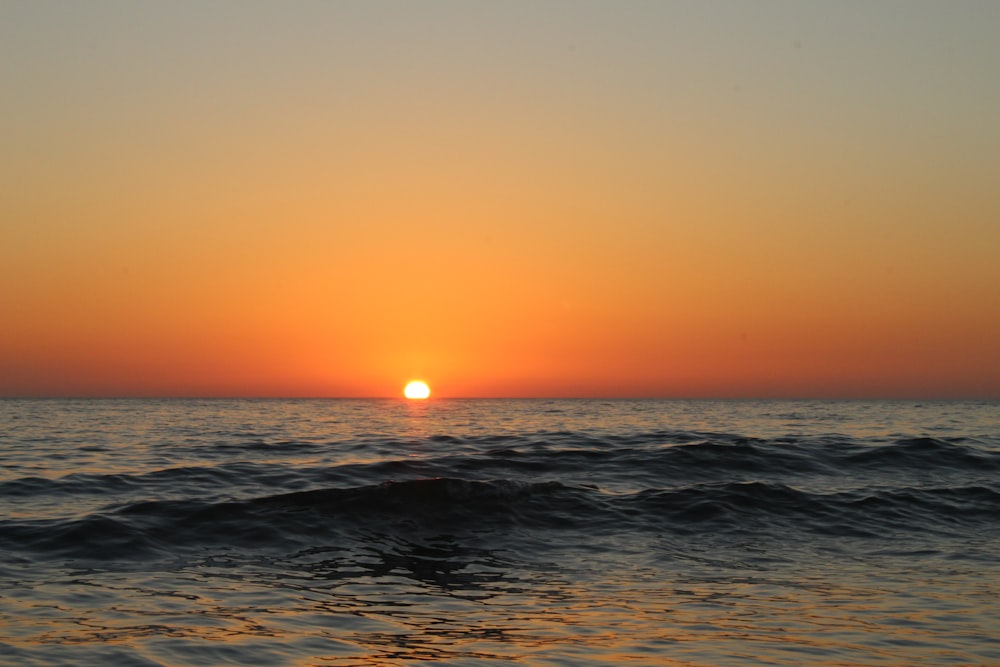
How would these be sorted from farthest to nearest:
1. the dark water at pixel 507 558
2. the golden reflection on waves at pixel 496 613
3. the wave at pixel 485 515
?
the wave at pixel 485 515
the dark water at pixel 507 558
the golden reflection on waves at pixel 496 613

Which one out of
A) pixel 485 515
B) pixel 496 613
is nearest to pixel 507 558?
pixel 485 515

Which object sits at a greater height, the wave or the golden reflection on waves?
the wave

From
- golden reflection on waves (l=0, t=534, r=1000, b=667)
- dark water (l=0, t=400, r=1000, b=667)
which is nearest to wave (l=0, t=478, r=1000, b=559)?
dark water (l=0, t=400, r=1000, b=667)

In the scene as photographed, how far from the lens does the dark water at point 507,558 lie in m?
8.73

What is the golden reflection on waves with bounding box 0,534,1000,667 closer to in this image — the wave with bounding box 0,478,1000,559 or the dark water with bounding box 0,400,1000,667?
the dark water with bounding box 0,400,1000,667

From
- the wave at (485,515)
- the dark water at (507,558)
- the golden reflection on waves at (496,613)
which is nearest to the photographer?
the golden reflection on waves at (496,613)

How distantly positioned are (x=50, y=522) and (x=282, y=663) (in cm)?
888

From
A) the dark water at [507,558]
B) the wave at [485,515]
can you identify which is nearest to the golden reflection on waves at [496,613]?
the dark water at [507,558]

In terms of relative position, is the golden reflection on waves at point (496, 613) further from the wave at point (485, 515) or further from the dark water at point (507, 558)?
the wave at point (485, 515)

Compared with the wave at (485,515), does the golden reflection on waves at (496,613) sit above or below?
below

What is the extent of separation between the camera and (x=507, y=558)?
44.6ft

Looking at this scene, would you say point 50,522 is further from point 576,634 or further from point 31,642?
point 576,634

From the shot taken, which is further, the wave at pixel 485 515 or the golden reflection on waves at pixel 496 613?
the wave at pixel 485 515

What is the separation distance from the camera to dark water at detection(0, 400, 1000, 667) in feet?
28.6
